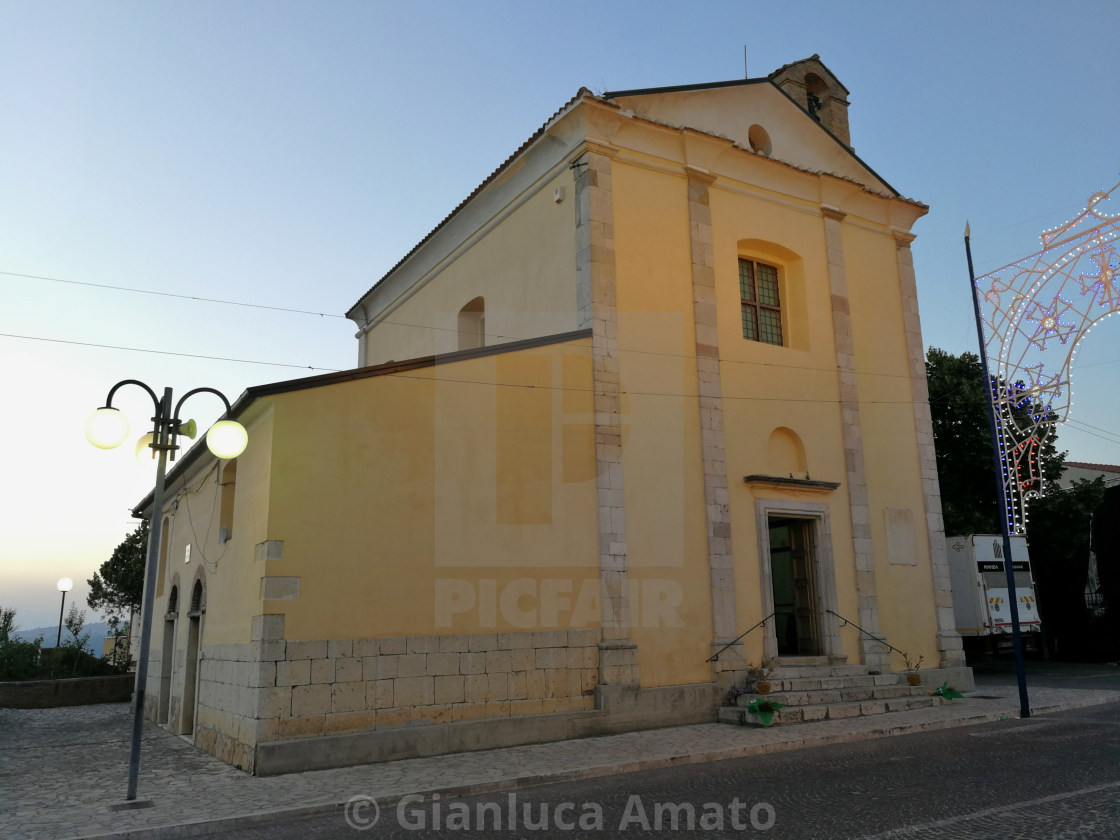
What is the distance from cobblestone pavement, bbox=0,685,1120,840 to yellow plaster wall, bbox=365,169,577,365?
625 cm

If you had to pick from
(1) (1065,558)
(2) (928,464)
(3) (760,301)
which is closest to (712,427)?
(3) (760,301)

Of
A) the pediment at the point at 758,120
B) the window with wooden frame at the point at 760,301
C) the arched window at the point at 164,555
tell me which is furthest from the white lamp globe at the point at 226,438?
the arched window at the point at 164,555

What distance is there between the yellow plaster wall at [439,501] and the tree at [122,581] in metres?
20.2

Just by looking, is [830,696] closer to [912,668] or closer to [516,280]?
[912,668]

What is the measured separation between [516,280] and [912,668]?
9.45 meters

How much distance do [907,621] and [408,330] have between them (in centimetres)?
1169

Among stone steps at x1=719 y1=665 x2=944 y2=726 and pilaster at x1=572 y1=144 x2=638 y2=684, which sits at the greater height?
pilaster at x1=572 y1=144 x2=638 y2=684

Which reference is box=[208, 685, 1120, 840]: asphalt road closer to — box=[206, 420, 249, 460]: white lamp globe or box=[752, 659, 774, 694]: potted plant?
box=[752, 659, 774, 694]: potted plant

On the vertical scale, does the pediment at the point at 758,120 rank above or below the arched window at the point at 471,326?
above

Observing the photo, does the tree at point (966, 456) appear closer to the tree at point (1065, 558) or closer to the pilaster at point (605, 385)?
A: the tree at point (1065, 558)

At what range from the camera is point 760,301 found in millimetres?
15062

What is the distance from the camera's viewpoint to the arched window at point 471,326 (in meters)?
16.4

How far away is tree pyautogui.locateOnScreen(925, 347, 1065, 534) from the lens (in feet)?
73.7

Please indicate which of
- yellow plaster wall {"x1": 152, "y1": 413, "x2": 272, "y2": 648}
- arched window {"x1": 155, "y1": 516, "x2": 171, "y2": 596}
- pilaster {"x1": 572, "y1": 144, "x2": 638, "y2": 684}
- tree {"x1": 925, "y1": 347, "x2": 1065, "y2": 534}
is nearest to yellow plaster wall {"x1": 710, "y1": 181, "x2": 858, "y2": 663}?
pilaster {"x1": 572, "y1": 144, "x2": 638, "y2": 684}
